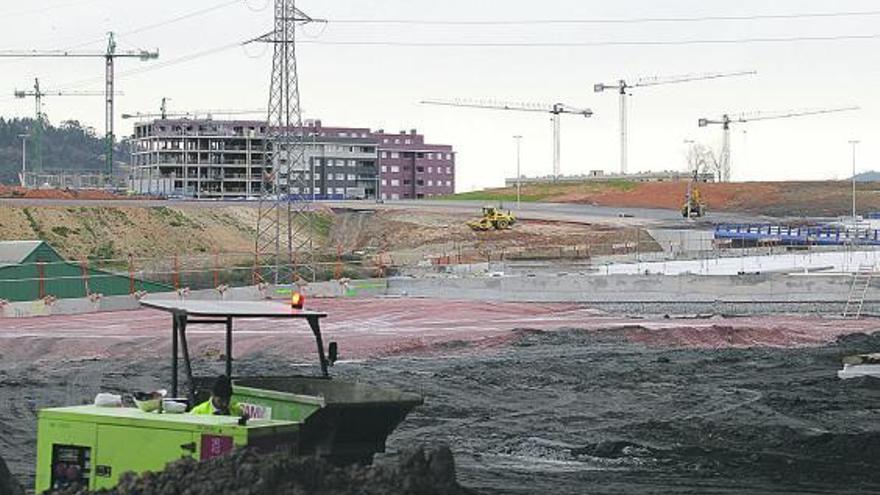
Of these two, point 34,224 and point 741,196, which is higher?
point 741,196

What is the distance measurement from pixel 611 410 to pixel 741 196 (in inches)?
3733

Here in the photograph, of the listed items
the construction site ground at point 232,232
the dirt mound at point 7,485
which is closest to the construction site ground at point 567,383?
the dirt mound at point 7,485

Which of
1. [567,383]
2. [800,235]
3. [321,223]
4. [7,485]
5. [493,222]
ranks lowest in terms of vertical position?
[567,383]

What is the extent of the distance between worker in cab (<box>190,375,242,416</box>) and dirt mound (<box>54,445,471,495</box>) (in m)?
1.33

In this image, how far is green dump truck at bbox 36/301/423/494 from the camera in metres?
10.6

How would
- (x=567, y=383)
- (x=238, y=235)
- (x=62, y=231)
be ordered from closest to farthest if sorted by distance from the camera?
(x=567, y=383)
(x=62, y=231)
(x=238, y=235)

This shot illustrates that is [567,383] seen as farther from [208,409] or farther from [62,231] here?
[62,231]

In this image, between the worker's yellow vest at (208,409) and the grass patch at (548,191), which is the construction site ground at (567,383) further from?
the grass patch at (548,191)

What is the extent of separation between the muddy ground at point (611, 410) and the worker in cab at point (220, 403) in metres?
4.80

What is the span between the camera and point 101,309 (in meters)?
46.6

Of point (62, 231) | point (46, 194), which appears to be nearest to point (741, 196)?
point (46, 194)

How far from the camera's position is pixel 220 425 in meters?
10.5

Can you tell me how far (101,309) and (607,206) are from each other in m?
70.5

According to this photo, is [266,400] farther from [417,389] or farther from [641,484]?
[417,389]
